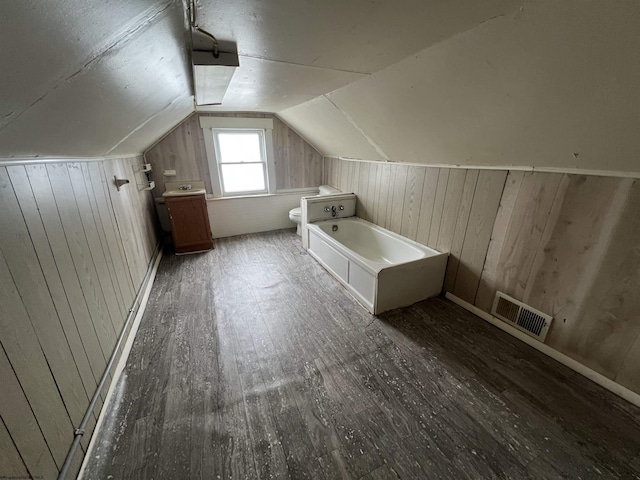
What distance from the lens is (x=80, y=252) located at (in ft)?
4.87

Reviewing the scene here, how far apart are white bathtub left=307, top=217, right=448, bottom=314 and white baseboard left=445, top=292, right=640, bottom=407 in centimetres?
43

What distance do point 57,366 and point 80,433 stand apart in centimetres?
36

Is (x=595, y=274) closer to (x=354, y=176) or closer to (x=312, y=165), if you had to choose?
(x=354, y=176)

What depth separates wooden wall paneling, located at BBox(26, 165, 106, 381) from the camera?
3.98ft

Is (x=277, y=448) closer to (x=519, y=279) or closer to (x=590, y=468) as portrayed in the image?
(x=590, y=468)

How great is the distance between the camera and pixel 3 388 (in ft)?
2.79

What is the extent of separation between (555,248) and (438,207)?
0.93 m

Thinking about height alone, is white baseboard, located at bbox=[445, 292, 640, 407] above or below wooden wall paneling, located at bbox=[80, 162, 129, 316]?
below

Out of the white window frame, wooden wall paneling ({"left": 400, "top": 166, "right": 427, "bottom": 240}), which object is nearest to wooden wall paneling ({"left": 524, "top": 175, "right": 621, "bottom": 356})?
wooden wall paneling ({"left": 400, "top": 166, "right": 427, "bottom": 240})

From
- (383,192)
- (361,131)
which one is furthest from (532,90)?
(383,192)

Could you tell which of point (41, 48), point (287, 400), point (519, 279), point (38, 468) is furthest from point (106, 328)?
point (519, 279)

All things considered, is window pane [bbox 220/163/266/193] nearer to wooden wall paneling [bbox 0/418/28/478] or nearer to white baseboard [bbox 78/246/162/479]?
white baseboard [bbox 78/246/162/479]

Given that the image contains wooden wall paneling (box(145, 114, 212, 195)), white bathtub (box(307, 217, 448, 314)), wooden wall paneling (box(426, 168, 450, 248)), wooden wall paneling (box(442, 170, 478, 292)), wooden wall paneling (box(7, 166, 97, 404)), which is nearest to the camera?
wooden wall paneling (box(7, 166, 97, 404))

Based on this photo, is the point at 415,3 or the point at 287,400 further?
the point at 287,400
